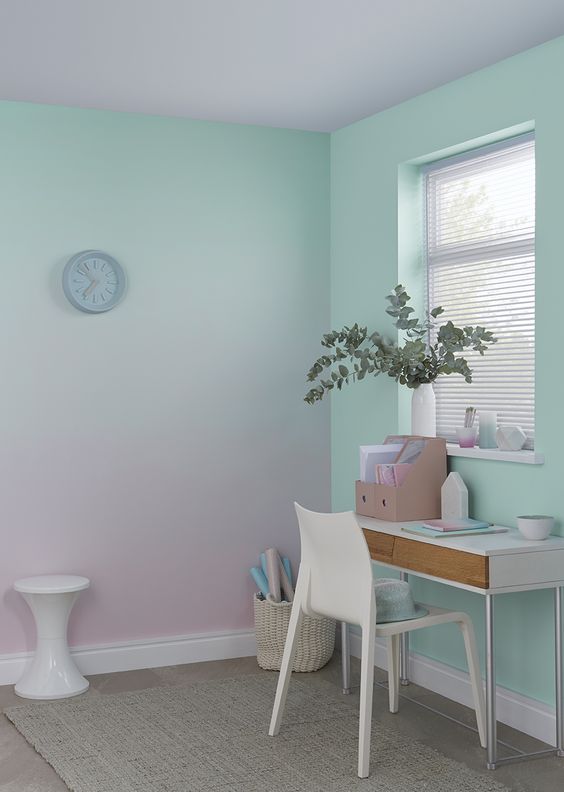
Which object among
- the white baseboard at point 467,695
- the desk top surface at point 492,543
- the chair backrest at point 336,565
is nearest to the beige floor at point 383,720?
the white baseboard at point 467,695

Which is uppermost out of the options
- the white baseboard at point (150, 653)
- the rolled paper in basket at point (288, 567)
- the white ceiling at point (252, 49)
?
the white ceiling at point (252, 49)

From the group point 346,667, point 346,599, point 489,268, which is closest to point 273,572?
point 346,667

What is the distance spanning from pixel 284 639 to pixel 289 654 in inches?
34.9

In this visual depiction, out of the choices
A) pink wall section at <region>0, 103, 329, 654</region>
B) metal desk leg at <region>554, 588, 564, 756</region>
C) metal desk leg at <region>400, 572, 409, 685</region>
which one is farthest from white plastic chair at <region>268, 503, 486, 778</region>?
pink wall section at <region>0, 103, 329, 654</region>

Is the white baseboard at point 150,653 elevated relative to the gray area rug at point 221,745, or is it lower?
elevated

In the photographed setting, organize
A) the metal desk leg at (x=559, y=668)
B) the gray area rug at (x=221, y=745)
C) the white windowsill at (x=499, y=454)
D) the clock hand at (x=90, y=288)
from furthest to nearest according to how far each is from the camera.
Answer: the clock hand at (x=90, y=288) < the white windowsill at (x=499, y=454) < the metal desk leg at (x=559, y=668) < the gray area rug at (x=221, y=745)

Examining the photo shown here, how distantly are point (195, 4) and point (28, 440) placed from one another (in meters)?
2.01

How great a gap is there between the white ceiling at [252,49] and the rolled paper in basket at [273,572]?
2.01m

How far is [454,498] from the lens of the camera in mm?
3828

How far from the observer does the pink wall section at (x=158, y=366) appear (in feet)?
14.1

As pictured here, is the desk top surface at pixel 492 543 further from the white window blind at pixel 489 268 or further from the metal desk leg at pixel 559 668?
the white window blind at pixel 489 268

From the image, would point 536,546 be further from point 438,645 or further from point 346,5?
point 346,5

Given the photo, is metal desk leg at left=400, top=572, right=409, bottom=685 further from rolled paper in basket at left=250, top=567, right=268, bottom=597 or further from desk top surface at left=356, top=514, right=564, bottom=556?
desk top surface at left=356, top=514, right=564, bottom=556

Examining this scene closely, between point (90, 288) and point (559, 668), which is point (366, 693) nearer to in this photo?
point (559, 668)
